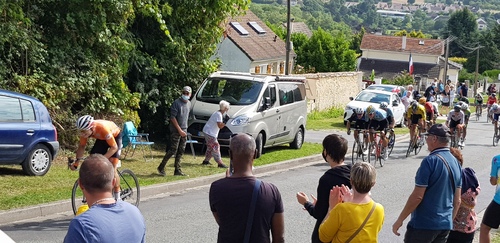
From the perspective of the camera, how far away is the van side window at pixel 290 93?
2091 cm

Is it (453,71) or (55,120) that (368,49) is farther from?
(55,120)

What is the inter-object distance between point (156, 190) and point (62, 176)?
6.15ft

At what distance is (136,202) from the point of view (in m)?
12.4

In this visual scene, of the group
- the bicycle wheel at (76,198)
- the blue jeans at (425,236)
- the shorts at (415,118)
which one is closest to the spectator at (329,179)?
the blue jeans at (425,236)

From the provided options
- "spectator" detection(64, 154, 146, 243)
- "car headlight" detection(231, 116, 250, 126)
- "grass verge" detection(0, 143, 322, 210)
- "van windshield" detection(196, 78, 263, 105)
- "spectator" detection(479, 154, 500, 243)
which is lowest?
"grass verge" detection(0, 143, 322, 210)

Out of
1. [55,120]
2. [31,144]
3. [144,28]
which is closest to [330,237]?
[31,144]

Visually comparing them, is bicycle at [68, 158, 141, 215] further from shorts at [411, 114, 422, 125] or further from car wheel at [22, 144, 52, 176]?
shorts at [411, 114, 422, 125]

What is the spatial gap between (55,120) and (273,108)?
18.5ft

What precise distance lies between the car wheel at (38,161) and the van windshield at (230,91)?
5987 mm

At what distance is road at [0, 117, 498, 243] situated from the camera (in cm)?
1075

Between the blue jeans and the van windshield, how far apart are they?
487 inches

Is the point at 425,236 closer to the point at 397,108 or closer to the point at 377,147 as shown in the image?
the point at 377,147

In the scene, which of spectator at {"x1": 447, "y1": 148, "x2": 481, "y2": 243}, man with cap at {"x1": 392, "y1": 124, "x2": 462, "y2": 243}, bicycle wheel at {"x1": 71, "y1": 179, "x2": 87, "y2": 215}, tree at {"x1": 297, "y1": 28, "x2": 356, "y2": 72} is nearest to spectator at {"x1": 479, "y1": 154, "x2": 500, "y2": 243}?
spectator at {"x1": 447, "y1": 148, "x2": 481, "y2": 243}

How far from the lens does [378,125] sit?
20.0 meters
